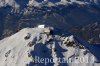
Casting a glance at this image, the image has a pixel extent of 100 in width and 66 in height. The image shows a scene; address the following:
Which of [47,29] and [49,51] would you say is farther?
[47,29]

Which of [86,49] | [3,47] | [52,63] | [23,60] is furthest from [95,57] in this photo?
[3,47]

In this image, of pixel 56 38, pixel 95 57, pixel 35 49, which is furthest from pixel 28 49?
pixel 95 57

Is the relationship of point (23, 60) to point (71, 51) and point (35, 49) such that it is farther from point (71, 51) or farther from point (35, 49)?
point (71, 51)

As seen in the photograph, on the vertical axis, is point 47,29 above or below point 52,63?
above

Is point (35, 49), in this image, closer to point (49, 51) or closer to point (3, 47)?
point (49, 51)

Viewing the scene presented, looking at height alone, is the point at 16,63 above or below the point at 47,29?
below

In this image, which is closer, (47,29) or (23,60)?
(23,60)
